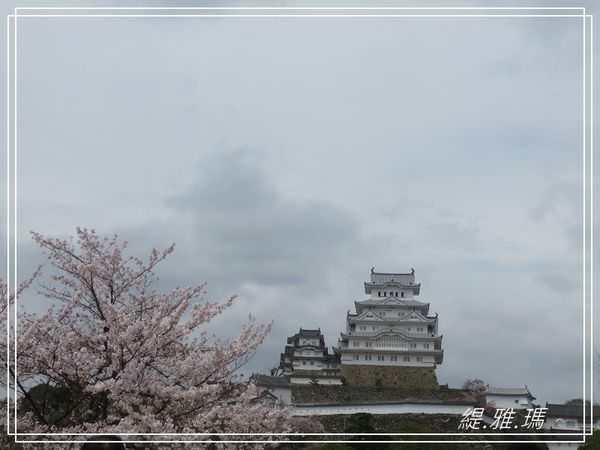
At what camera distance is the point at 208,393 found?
9.94 m

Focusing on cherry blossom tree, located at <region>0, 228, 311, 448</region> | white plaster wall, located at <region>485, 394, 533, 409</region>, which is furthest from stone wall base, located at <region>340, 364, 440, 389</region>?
cherry blossom tree, located at <region>0, 228, 311, 448</region>

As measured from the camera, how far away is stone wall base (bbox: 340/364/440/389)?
35.8 metres

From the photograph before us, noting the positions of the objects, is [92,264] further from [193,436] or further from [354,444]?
[354,444]

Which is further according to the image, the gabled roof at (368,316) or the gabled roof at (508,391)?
the gabled roof at (368,316)

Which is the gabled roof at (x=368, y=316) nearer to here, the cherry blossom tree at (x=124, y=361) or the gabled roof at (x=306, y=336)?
the gabled roof at (x=306, y=336)

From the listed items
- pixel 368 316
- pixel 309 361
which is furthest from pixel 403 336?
pixel 309 361

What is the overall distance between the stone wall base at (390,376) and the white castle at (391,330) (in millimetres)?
245

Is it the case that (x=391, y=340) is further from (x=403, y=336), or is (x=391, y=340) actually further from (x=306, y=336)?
(x=306, y=336)

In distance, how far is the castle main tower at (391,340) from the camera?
35.6m

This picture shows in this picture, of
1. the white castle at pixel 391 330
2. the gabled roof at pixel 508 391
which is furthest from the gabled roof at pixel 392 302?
the gabled roof at pixel 508 391

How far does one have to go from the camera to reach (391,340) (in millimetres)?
36969

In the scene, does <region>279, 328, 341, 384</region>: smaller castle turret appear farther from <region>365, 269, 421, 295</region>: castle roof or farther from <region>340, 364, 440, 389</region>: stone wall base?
<region>365, 269, 421, 295</region>: castle roof

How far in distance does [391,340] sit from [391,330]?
805mm

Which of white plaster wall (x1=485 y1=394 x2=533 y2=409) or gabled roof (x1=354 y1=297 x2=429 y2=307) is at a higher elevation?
gabled roof (x1=354 y1=297 x2=429 y2=307)
